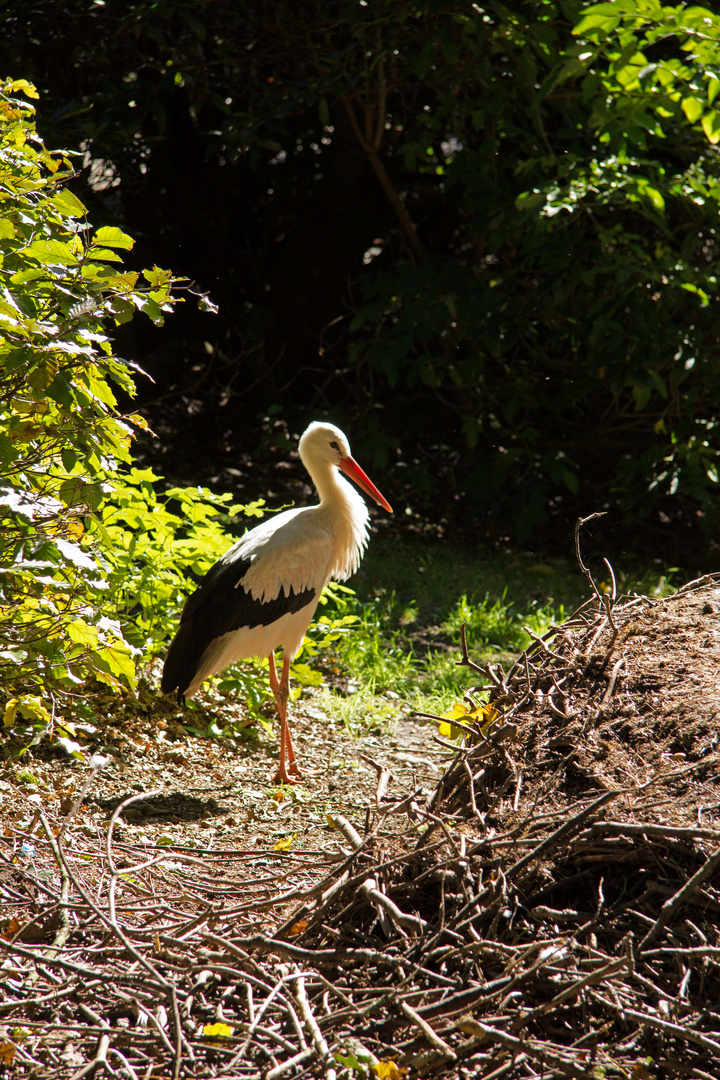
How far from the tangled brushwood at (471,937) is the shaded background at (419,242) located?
3.24m

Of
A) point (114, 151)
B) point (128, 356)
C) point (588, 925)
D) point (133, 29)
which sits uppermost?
point (133, 29)

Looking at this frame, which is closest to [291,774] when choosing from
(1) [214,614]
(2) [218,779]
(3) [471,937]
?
(2) [218,779]

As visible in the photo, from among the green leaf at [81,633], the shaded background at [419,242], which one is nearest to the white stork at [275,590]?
the green leaf at [81,633]

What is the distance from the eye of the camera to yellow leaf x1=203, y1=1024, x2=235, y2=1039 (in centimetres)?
190

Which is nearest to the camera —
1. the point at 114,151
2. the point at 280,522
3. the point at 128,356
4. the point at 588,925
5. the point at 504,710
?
the point at 588,925

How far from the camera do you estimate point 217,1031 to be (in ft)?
6.24

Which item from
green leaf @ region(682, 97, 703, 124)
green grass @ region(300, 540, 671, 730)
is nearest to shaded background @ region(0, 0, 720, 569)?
green grass @ region(300, 540, 671, 730)

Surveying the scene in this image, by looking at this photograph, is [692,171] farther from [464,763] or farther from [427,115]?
[464,763]

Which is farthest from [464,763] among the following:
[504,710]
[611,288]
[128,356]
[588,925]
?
[128,356]

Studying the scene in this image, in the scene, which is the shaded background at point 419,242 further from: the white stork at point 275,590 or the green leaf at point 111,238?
the green leaf at point 111,238

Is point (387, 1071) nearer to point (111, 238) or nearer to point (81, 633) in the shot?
point (81, 633)

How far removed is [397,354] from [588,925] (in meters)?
4.97

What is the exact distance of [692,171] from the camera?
577 cm

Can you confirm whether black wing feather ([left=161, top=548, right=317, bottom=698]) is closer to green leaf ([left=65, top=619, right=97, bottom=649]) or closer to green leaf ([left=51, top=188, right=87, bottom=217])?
green leaf ([left=65, top=619, right=97, bottom=649])
